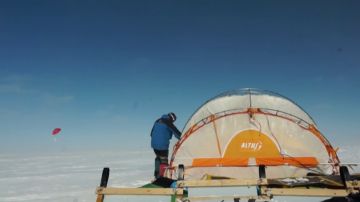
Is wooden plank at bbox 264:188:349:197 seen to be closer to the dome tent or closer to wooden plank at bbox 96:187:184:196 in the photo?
wooden plank at bbox 96:187:184:196

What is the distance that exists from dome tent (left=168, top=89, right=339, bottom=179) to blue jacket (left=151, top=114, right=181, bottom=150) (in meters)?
1.46

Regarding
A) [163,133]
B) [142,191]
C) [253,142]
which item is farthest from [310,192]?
[163,133]

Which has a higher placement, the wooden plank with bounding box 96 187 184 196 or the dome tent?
the dome tent

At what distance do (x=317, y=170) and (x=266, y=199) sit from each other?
3.37 meters

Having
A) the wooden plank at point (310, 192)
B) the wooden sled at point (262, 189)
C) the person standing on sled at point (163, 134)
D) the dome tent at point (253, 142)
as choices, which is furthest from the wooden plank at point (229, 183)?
the person standing on sled at point (163, 134)

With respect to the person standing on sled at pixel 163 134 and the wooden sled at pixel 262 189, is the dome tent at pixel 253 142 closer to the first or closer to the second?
the person standing on sled at pixel 163 134

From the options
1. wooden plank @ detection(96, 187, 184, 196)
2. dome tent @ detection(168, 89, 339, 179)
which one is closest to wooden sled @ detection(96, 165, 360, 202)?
wooden plank @ detection(96, 187, 184, 196)

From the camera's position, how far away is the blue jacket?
848cm

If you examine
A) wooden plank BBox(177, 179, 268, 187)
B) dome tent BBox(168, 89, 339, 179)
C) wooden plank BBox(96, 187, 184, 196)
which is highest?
dome tent BBox(168, 89, 339, 179)

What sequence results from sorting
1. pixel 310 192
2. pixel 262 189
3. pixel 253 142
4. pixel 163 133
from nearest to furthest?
pixel 310 192
pixel 262 189
pixel 253 142
pixel 163 133

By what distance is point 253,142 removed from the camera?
245 inches

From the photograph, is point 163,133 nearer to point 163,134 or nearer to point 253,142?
point 163,134

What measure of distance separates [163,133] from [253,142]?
303cm

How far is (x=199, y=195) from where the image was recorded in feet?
10.7
